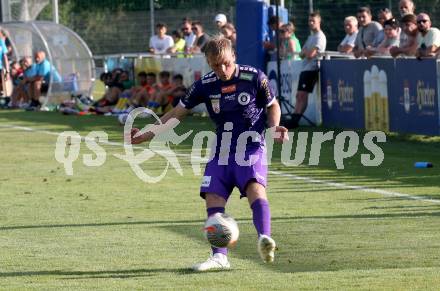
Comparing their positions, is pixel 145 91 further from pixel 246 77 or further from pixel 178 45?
pixel 246 77

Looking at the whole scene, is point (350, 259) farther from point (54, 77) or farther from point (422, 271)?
point (54, 77)

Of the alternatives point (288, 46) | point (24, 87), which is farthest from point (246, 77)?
point (24, 87)

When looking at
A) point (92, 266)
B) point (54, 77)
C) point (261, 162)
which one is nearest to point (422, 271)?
point (261, 162)

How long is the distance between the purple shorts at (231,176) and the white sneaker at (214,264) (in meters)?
0.46

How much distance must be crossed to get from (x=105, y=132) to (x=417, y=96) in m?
6.73

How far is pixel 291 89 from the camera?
24.8 m

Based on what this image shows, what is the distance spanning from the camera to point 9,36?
121ft

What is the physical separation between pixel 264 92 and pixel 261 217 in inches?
39.0

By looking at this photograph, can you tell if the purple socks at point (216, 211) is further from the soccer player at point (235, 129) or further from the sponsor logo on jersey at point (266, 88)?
the sponsor logo on jersey at point (266, 88)

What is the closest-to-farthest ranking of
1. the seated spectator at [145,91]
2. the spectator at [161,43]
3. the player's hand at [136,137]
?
the player's hand at [136,137]
the seated spectator at [145,91]
the spectator at [161,43]

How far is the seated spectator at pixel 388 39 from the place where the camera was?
21.1 meters

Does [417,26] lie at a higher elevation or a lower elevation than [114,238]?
higher

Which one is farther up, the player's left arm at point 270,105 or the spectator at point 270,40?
the spectator at point 270,40

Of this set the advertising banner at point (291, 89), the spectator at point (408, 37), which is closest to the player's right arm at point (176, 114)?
the spectator at point (408, 37)
